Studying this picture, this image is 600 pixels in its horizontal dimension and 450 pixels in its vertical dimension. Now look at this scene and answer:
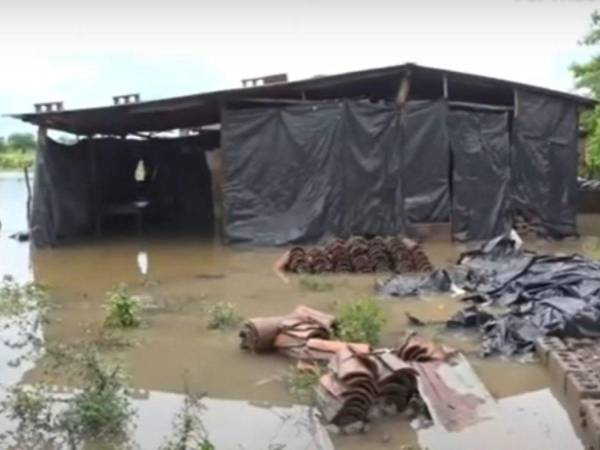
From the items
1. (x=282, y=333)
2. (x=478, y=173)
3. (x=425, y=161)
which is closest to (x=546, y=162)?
(x=478, y=173)

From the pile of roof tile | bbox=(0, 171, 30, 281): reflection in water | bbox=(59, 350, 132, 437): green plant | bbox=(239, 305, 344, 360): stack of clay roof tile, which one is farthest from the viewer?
bbox=(0, 171, 30, 281): reflection in water

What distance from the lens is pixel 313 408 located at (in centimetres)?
472

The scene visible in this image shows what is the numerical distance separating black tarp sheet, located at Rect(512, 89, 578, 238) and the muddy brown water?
2.34 ft

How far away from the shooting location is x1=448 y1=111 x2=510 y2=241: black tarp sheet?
13531mm

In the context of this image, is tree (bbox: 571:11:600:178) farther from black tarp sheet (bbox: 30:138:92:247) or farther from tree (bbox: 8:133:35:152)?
tree (bbox: 8:133:35:152)

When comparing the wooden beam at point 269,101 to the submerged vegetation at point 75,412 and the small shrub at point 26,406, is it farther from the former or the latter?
the small shrub at point 26,406

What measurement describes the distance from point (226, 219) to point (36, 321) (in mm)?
6167

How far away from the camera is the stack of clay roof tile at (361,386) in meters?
4.41

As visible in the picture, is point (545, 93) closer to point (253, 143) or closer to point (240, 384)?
point (253, 143)

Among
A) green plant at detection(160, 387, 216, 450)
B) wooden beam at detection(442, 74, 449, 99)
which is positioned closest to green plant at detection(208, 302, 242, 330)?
green plant at detection(160, 387, 216, 450)

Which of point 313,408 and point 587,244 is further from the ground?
point 313,408

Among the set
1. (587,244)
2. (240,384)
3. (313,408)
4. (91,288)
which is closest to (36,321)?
(91,288)

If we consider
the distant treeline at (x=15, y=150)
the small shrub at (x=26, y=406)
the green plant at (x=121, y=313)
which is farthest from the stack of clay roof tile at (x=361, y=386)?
the distant treeline at (x=15, y=150)

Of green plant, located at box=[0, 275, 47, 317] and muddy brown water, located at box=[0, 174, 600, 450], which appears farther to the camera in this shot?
green plant, located at box=[0, 275, 47, 317]
